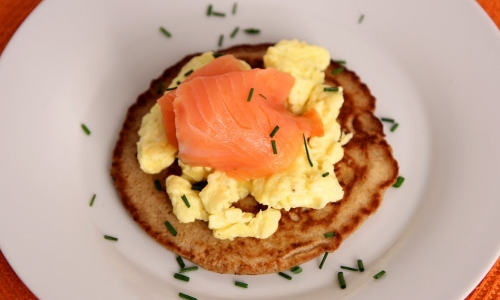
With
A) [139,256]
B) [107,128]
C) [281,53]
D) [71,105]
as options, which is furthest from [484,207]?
[71,105]

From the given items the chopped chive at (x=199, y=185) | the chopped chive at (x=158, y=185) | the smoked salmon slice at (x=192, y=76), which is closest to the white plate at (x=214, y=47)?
the chopped chive at (x=158, y=185)

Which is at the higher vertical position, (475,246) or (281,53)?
(281,53)

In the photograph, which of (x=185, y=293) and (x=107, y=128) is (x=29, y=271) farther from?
(x=107, y=128)

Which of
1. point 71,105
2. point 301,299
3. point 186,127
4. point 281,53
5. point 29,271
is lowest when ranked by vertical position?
point 29,271

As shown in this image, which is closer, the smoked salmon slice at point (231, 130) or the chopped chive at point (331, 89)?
the smoked salmon slice at point (231, 130)

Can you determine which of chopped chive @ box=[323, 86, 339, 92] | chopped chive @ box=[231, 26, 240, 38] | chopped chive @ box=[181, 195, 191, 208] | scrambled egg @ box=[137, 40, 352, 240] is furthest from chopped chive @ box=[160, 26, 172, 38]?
chopped chive @ box=[181, 195, 191, 208]

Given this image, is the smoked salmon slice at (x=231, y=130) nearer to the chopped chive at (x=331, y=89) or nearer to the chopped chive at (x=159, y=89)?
the chopped chive at (x=331, y=89)
